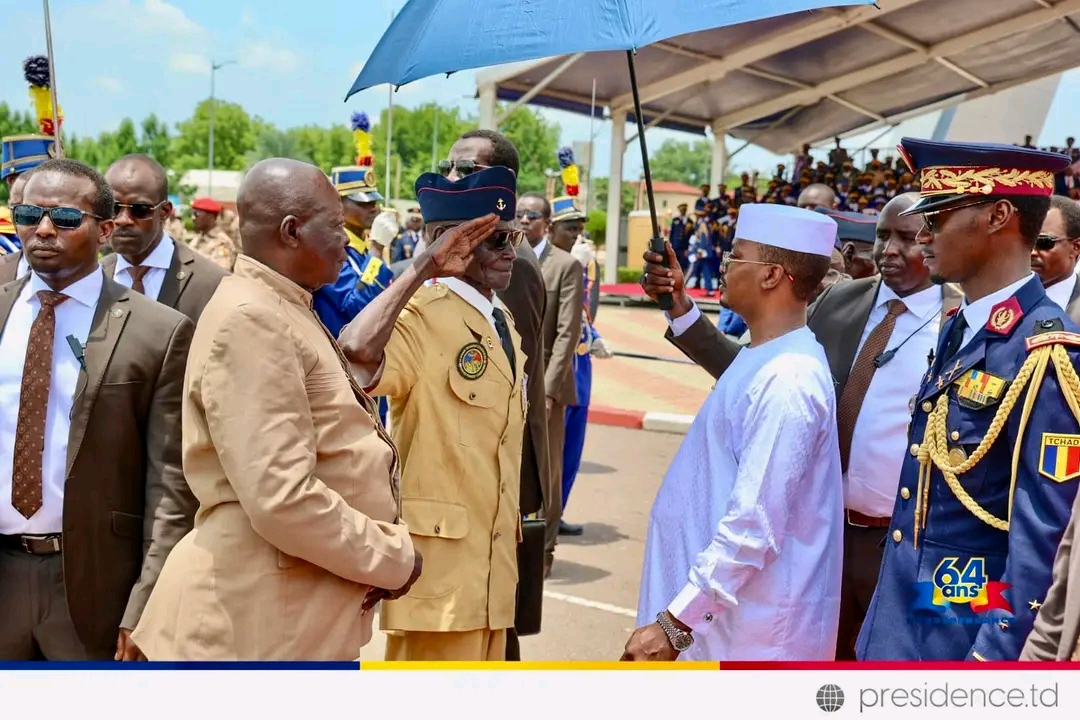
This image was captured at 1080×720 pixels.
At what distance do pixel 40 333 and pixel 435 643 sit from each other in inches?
60.2

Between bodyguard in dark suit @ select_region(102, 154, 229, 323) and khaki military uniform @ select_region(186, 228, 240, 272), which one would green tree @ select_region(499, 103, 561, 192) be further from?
bodyguard in dark suit @ select_region(102, 154, 229, 323)

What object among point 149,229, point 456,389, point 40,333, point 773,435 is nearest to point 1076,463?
point 773,435

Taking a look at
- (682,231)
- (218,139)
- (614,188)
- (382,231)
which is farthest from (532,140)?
(382,231)

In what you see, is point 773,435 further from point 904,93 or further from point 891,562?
point 904,93

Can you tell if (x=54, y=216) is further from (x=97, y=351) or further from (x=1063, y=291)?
(x=1063, y=291)

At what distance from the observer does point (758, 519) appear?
2.86 metres

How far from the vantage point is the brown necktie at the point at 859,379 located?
155 inches

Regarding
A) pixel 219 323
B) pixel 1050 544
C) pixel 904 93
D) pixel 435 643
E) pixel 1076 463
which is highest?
pixel 904 93

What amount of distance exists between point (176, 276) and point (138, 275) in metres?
0.18

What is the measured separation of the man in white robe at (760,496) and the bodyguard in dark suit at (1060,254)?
2009 millimetres

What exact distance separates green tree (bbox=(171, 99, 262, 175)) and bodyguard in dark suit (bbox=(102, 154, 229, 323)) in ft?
264

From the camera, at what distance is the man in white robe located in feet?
9.45

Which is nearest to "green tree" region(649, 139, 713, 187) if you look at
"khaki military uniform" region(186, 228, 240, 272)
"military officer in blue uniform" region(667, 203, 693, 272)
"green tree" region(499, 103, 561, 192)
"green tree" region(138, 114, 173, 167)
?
"green tree" region(499, 103, 561, 192)

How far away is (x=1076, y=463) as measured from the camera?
2475 mm
